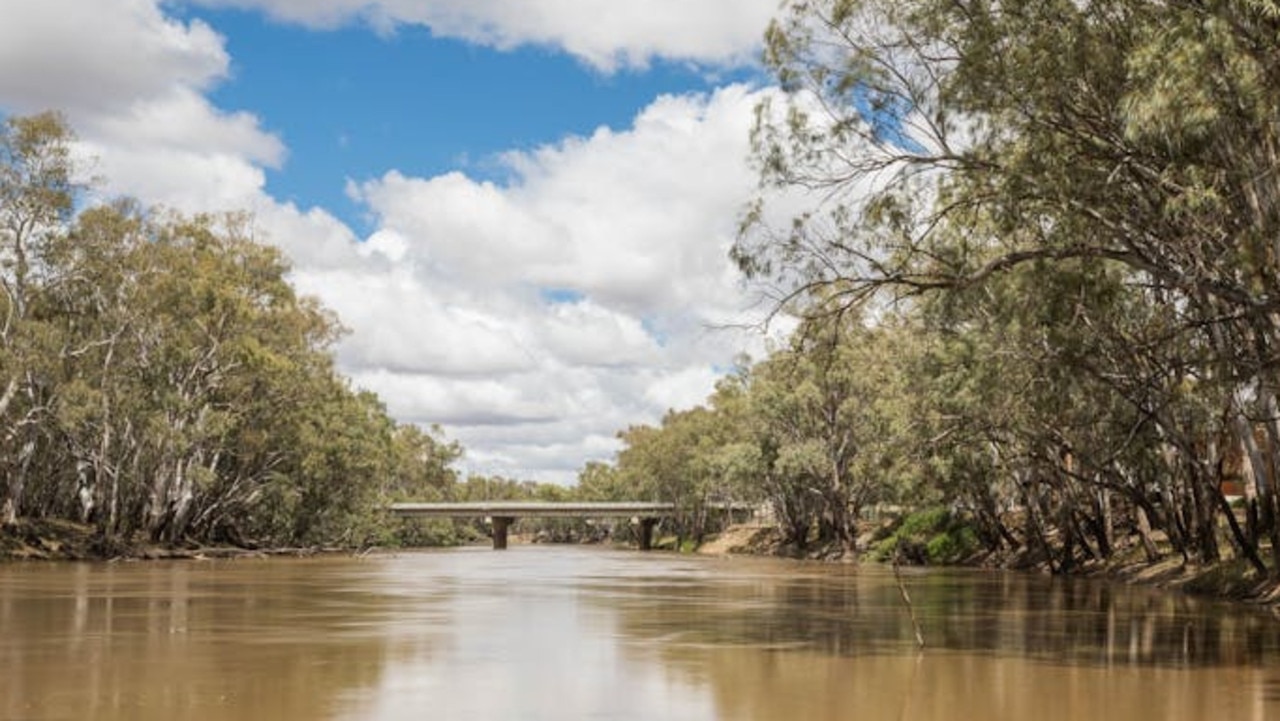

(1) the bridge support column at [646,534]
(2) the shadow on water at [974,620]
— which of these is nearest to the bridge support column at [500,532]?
(1) the bridge support column at [646,534]

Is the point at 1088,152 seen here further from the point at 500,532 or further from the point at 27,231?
the point at 500,532

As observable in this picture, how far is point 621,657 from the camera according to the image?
17531 mm

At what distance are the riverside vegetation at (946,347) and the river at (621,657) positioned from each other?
4.78 meters

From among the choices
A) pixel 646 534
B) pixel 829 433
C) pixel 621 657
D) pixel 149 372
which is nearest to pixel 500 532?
pixel 646 534

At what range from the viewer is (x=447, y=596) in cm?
3284

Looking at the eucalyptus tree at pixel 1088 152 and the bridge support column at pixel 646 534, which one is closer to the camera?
the eucalyptus tree at pixel 1088 152

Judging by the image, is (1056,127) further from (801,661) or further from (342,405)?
(342,405)

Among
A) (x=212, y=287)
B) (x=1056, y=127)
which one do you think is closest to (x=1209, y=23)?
(x=1056, y=127)

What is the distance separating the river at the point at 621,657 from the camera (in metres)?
12.8

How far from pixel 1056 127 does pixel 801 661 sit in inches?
346

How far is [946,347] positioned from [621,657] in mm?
21462

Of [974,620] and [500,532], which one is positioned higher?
[974,620]

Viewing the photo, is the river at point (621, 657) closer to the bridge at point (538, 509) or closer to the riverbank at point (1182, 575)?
the riverbank at point (1182, 575)

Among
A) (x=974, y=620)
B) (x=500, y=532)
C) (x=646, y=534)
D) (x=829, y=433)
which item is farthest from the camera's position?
(x=500, y=532)
